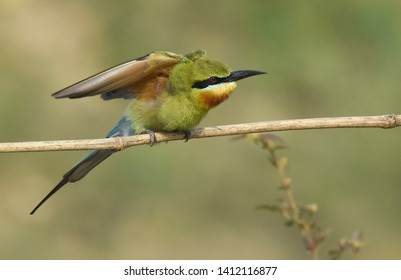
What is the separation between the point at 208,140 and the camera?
14.2ft

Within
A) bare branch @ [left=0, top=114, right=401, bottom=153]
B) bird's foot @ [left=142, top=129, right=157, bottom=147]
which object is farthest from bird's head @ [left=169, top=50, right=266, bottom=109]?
bare branch @ [left=0, top=114, right=401, bottom=153]

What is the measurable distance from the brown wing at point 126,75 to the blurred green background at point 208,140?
117 centimetres

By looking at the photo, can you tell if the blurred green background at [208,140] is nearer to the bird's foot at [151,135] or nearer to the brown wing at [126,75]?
the bird's foot at [151,135]

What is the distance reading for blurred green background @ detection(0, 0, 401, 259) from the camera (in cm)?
390

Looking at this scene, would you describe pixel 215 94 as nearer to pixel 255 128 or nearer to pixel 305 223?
pixel 255 128

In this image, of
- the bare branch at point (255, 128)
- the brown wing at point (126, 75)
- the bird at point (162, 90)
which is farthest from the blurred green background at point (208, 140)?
the bare branch at point (255, 128)

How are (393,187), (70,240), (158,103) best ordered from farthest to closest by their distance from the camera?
(393,187) < (70,240) < (158,103)

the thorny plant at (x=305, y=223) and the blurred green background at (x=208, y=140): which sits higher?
the thorny plant at (x=305, y=223)

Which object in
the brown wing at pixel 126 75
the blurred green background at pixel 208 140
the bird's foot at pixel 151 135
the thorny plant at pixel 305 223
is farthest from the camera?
the blurred green background at pixel 208 140

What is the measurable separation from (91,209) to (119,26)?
113 cm

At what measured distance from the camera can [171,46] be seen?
14.6ft

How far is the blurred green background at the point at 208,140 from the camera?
3.90 metres
